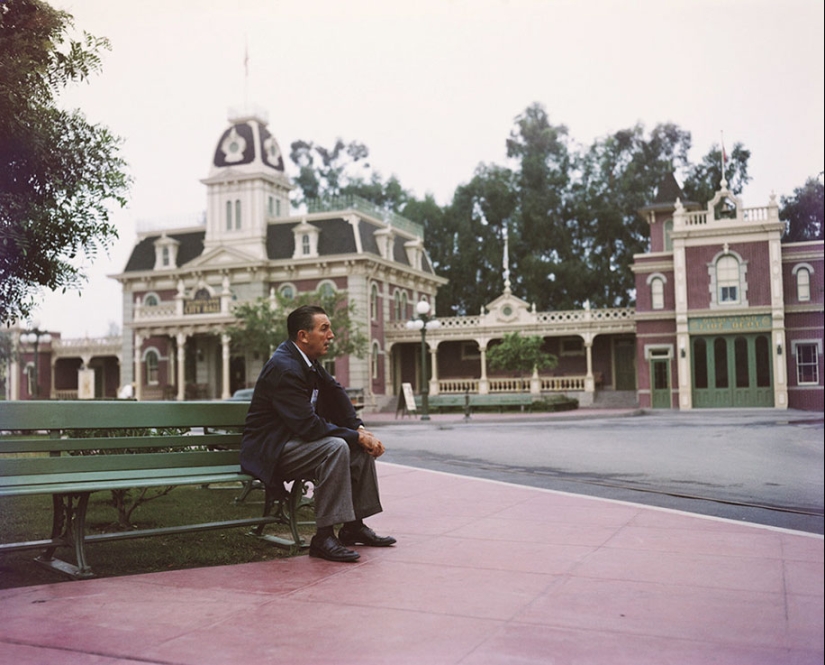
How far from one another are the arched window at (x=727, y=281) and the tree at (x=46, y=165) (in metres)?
25.5

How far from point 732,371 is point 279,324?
535 inches

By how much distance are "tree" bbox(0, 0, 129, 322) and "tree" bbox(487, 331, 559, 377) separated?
2227cm

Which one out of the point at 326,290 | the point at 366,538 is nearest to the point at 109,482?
the point at 366,538

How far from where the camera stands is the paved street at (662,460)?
18.8 feet

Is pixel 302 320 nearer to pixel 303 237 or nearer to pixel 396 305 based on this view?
pixel 303 237

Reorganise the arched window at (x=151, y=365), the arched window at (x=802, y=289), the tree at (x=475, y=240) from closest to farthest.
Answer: the tree at (x=475, y=240) < the arched window at (x=151, y=365) < the arched window at (x=802, y=289)

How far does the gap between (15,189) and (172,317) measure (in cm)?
458

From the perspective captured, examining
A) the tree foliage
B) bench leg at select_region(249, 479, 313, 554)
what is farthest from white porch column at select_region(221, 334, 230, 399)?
bench leg at select_region(249, 479, 313, 554)

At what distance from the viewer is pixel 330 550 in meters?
3.80

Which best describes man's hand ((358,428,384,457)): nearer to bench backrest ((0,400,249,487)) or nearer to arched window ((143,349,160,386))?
bench backrest ((0,400,249,487))

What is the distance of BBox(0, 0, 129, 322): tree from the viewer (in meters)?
2.91

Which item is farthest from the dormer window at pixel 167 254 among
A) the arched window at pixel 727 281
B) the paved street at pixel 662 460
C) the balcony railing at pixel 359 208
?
the arched window at pixel 727 281

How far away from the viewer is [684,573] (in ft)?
10.2

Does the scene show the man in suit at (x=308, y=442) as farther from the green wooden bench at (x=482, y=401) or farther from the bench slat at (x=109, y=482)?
the green wooden bench at (x=482, y=401)
